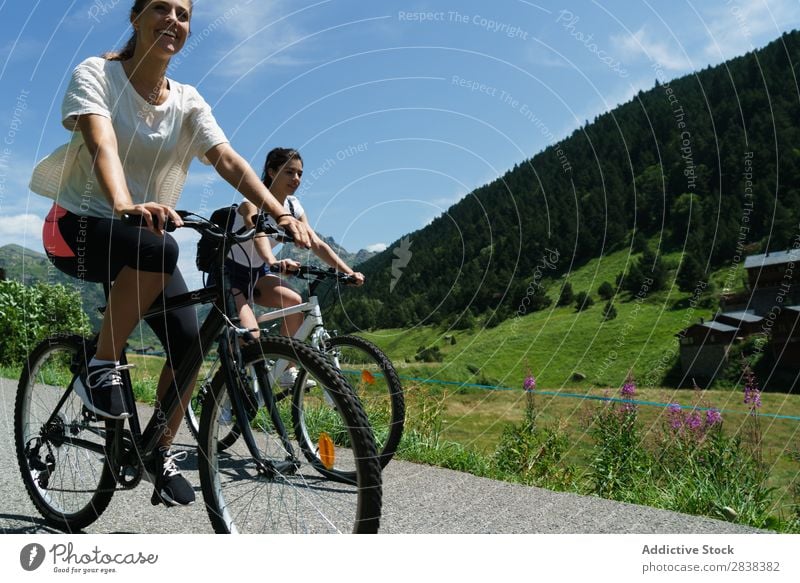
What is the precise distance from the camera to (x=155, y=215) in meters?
2.51

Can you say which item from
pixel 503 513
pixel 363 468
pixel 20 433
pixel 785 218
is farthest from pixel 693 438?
pixel 785 218

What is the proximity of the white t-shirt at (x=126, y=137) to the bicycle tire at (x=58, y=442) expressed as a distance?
0.79 meters

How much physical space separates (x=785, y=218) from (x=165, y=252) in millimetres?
94985

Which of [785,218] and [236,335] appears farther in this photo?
[785,218]

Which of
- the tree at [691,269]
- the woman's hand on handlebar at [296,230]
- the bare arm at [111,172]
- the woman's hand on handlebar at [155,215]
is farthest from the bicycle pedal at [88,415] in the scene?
the tree at [691,269]

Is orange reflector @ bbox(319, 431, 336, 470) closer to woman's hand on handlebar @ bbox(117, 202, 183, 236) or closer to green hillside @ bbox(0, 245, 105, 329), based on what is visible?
green hillside @ bbox(0, 245, 105, 329)

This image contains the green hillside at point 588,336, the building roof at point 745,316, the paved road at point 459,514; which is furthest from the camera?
the green hillside at point 588,336

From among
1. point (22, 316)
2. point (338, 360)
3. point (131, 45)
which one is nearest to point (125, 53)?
point (131, 45)

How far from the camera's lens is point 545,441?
5938 millimetres

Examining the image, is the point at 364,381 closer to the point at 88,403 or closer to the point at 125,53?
the point at 88,403

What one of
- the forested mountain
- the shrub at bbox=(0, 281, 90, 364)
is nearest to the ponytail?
the shrub at bbox=(0, 281, 90, 364)

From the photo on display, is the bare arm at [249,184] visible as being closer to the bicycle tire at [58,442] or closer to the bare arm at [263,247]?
the bare arm at [263,247]

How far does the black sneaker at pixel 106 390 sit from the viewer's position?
319 centimetres
